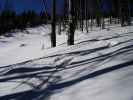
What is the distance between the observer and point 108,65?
6.17 meters

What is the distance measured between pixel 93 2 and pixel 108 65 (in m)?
31.8

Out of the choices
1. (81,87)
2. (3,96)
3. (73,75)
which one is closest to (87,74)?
(73,75)

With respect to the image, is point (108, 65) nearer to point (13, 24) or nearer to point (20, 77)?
point (20, 77)

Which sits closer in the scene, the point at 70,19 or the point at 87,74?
the point at 87,74

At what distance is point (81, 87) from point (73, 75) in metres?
1.24

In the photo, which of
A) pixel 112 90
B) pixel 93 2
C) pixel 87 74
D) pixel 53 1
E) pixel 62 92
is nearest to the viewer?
pixel 112 90

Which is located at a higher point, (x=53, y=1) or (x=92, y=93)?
(x=53, y=1)

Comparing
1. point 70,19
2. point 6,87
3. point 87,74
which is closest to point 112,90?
point 87,74

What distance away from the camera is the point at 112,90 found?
417cm

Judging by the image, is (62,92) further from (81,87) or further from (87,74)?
(87,74)

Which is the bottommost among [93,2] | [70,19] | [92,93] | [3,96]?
[3,96]

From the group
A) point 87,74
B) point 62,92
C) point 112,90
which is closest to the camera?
point 112,90

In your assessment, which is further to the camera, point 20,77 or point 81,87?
point 20,77

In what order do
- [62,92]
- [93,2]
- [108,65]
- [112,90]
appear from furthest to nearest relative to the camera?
[93,2] < [108,65] < [62,92] < [112,90]
